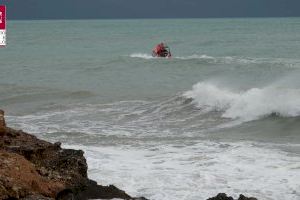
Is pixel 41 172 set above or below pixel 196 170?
above

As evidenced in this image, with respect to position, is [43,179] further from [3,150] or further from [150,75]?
[150,75]

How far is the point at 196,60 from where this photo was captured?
4156cm

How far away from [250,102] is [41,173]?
43.6ft

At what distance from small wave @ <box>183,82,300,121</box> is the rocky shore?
10756 millimetres

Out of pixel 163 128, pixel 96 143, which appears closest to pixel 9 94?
pixel 163 128

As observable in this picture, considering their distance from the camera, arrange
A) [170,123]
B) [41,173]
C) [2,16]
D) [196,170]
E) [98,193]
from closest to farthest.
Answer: [41,173]
[98,193]
[2,16]
[196,170]
[170,123]

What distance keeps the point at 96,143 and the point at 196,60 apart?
2860cm

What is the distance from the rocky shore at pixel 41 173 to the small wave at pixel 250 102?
423 inches

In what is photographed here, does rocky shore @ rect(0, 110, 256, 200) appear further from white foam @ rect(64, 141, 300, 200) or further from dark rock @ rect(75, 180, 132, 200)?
white foam @ rect(64, 141, 300, 200)

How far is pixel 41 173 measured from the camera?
7531mm

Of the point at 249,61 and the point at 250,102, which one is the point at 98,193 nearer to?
the point at 250,102

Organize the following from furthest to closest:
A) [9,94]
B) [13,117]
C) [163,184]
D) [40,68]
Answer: [40,68]
[9,94]
[13,117]
[163,184]

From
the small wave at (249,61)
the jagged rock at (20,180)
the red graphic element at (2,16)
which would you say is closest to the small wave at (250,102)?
the red graphic element at (2,16)

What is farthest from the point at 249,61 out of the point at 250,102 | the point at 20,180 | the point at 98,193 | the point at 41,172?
the point at 20,180
